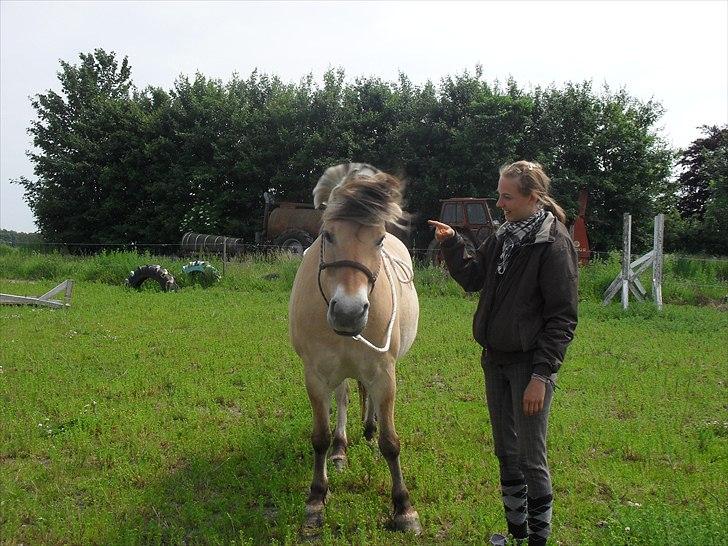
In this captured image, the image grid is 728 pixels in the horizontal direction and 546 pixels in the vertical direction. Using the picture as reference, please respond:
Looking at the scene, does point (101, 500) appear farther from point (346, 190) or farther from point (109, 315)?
point (109, 315)

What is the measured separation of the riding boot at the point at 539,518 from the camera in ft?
8.41

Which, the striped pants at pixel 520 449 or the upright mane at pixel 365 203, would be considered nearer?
the striped pants at pixel 520 449

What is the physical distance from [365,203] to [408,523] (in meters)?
1.73

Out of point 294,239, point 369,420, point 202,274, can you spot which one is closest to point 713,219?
point 294,239

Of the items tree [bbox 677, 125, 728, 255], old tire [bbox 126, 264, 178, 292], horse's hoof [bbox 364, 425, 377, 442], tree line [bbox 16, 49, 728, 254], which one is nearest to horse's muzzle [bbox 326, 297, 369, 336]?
horse's hoof [bbox 364, 425, 377, 442]

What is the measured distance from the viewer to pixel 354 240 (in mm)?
2883

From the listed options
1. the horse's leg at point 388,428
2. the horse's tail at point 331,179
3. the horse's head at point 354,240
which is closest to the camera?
the horse's head at point 354,240

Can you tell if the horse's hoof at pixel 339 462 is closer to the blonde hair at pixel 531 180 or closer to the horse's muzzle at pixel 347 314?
the horse's muzzle at pixel 347 314

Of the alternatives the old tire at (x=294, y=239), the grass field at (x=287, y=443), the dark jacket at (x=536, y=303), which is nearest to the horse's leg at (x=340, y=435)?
the grass field at (x=287, y=443)

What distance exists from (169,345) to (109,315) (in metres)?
2.57

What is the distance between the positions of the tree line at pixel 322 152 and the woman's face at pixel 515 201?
1727 centimetres

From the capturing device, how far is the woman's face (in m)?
2.61

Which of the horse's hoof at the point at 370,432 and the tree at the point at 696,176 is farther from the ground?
the tree at the point at 696,176

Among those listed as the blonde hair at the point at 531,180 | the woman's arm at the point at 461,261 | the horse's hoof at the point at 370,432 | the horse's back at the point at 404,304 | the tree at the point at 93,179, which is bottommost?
the horse's hoof at the point at 370,432
